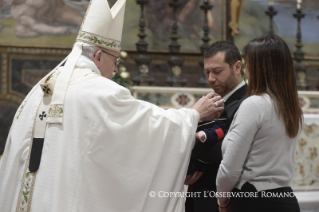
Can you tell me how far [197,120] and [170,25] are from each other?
16.9 ft

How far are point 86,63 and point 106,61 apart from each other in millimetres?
166

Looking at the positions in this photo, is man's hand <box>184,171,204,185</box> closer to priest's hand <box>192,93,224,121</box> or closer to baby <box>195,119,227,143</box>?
baby <box>195,119,227,143</box>

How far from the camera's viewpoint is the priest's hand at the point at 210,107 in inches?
121

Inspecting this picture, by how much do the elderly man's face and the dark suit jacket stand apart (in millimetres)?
762

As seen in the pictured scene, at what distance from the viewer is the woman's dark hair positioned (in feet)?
8.60

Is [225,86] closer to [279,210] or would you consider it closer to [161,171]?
[161,171]

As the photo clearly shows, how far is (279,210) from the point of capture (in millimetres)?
2615

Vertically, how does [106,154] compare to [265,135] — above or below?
below

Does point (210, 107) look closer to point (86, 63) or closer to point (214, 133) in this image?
point (214, 133)

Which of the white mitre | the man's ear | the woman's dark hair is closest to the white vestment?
the white mitre

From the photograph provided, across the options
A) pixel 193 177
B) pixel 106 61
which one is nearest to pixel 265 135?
pixel 193 177

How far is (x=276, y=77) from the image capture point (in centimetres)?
265

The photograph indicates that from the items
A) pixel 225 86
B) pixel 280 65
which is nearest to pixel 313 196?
pixel 225 86

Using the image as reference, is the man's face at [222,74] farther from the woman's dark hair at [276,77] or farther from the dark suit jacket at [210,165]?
the woman's dark hair at [276,77]
